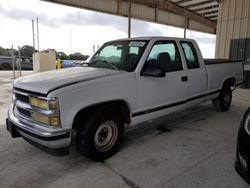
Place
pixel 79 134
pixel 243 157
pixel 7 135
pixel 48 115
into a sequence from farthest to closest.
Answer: pixel 7 135, pixel 79 134, pixel 48 115, pixel 243 157

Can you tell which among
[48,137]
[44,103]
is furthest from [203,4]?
[48,137]

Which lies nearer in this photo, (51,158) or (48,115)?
(48,115)

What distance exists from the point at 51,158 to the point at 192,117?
3.41 meters

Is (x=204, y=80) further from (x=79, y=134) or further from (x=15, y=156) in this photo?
(x=15, y=156)

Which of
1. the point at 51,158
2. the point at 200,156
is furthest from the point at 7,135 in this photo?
the point at 200,156

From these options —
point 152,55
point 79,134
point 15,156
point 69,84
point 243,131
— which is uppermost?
point 152,55

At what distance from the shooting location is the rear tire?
5.47 metres

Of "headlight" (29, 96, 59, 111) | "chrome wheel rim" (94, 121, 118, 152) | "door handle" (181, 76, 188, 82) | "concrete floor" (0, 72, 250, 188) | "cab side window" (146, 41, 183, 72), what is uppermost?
"cab side window" (146, 41, 183, 72)

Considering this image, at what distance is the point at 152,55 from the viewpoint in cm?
353

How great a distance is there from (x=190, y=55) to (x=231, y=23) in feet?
23.2

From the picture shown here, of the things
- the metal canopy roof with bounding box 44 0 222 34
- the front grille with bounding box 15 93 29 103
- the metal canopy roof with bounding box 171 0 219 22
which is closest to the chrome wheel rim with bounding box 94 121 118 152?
the front grille with bounding box 15 93 29 103

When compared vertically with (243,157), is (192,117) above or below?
below

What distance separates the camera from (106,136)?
10.2 ft

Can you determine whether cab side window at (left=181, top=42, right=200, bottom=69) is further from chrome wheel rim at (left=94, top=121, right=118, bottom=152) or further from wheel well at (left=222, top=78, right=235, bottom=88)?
chrome wheel rim at (left=94, top=121, right=118, bottom=152)
